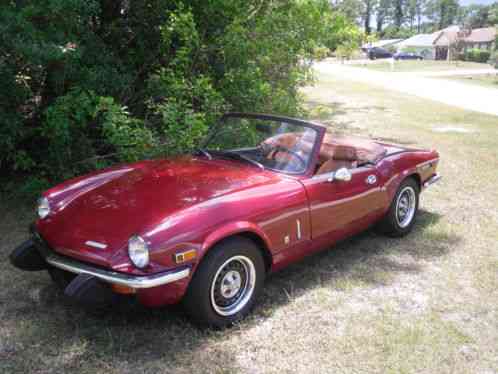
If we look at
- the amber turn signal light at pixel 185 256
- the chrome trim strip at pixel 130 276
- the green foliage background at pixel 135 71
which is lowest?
the chrome trim strip at pixel 130 276

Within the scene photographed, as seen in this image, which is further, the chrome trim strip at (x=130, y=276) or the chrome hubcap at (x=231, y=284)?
the chrome hubcap at (x=231, y=284)

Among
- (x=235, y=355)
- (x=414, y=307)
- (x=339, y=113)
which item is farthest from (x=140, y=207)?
(x=339, y=113)

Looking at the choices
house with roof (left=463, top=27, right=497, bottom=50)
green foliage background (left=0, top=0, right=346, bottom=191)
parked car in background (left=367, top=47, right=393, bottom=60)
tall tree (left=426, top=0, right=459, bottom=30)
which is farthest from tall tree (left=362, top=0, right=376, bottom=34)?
green foliage background (left=0, top=0, right=346, bottom=191)

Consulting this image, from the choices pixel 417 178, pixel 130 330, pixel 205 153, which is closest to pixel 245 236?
pixel 130 330

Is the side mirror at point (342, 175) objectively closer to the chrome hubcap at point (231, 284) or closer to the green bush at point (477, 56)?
the chrome hubcap at point (231, 284)

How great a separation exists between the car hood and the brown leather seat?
585 millimetres

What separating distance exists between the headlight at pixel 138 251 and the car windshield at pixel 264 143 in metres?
1.43

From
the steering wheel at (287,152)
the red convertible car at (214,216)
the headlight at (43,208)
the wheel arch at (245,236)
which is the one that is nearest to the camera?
the red convertible car at (214,216)

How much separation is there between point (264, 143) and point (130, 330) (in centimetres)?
191

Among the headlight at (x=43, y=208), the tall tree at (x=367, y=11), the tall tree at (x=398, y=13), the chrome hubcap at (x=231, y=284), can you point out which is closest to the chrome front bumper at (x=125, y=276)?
the chrome hubcap at (x=231, y=284)

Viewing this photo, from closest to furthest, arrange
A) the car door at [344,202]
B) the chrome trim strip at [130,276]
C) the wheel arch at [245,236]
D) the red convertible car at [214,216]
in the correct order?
the chrome trim strip at [130,276] → the red convertible car at [214,216] → the wheel arch at [245,236] → the car door at [344,202]

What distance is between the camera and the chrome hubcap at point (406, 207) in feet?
16.9

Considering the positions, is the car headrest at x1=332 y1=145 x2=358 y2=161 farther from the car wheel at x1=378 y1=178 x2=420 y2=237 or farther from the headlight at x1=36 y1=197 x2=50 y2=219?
the headlight at x1=36 y1=197 x2=50 y2=219

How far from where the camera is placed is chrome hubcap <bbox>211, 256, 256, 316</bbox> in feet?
10.8
